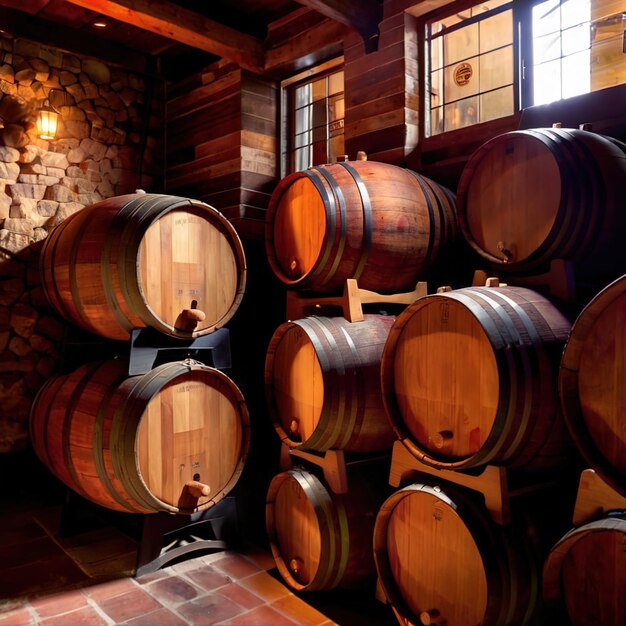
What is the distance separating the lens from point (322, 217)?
9.71 feet

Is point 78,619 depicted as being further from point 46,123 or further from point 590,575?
point 46,123

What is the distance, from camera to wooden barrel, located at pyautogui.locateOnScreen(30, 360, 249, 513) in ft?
9.86

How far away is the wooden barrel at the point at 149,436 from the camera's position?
3.01 m

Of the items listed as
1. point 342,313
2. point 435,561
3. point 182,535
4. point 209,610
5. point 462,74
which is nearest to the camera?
point 435,561

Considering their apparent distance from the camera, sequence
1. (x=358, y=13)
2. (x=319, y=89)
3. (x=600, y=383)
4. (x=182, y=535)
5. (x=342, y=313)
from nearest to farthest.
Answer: (x=600, y=383), (x=342, y=313), (x=182, y=535), (x=358, y=13), (x=319, y=89)

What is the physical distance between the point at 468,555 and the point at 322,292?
161cm

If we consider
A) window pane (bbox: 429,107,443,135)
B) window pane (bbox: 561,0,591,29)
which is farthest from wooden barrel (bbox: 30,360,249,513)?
window pane (bbox: 561,0,591,29)

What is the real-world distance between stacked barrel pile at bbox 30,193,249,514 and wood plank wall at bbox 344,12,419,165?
1.18 meters

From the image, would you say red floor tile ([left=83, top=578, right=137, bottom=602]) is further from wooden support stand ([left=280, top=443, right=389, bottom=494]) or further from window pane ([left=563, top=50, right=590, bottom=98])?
window pane ([left=563, top=50, right=590, bottom=98])

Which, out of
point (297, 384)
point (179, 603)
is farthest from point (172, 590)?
point (297, 384)

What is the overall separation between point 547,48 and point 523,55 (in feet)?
0.43

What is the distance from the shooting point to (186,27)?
13.2 ft

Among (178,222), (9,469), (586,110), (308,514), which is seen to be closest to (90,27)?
(178,222)

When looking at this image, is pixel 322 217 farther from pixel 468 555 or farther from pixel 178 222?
pixel 468 555
